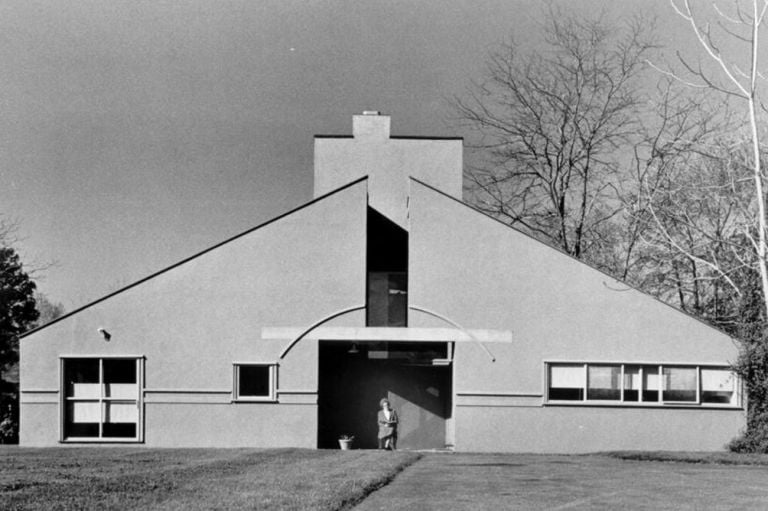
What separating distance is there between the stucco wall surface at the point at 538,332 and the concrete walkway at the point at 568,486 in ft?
17.2

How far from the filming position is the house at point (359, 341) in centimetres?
2559

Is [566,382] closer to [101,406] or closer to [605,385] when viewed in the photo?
[605,385]

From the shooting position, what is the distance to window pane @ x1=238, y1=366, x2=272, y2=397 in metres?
25.7

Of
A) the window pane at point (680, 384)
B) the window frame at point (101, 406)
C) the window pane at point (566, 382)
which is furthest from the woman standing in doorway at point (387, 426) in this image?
the window pane at point (680, 384)

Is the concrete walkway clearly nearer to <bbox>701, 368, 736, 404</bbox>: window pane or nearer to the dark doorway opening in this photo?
<bbox>701, 368, 736, 404</bbox>: window pane

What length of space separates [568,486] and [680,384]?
474 inches

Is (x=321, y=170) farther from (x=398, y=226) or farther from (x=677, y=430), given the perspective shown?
(x=677, y=430)

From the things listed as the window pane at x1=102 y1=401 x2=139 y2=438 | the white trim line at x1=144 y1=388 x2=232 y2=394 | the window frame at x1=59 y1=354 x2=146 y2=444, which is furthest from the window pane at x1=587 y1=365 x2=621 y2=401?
the window pane at x1=102 y1=401 x2=139 y2=438

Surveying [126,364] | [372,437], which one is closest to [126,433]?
[126,364]

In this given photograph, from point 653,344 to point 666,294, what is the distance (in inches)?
630

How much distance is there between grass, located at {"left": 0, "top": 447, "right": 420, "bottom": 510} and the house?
4.70m

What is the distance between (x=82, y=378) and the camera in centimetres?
2578

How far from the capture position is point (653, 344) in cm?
2569

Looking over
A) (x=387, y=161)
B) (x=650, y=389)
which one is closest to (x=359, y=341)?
(x=650, y=389)
